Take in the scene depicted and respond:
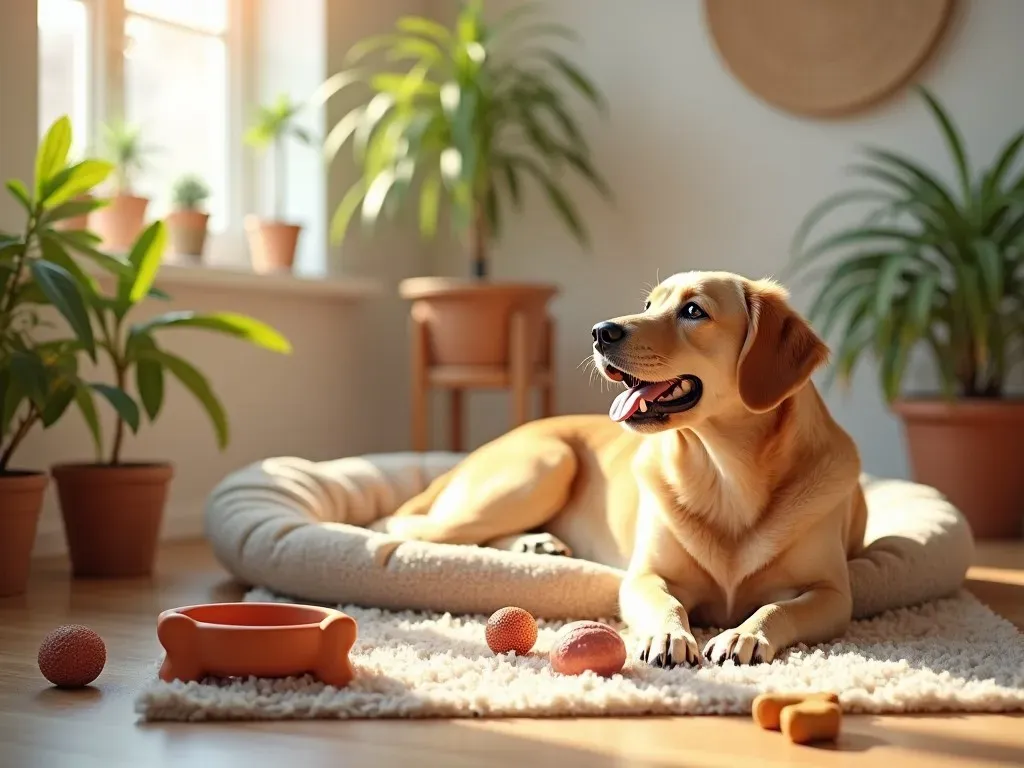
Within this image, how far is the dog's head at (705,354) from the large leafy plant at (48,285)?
4.06ft

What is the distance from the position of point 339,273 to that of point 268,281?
0.56 meters

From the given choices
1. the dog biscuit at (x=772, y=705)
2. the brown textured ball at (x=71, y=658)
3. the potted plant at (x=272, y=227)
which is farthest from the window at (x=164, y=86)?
the dog biscuit at (x=772, y=705)

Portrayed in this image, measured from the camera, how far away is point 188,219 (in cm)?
409

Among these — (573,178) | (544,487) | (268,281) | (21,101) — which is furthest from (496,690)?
(573,178)

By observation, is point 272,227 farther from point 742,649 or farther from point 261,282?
point 742,649

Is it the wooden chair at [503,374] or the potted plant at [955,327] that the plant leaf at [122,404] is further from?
the potted plant at [955,327]

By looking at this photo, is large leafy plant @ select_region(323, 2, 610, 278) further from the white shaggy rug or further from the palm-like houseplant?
the white shaggy rug

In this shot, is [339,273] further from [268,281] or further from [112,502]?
[112,502]

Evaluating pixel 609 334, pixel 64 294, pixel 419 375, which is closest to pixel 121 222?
pixel 419 375

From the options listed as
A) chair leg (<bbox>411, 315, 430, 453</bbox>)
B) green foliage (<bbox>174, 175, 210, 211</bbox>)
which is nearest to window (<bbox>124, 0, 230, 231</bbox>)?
green foliage (<bbox>174, 175, 210, 211</bbox>)

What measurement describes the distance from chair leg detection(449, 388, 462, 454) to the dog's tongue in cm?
257

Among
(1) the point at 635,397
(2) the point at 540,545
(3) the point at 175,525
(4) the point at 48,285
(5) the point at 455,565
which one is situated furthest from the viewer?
(3) the point at 175,525

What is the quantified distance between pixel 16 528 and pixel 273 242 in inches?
71.6

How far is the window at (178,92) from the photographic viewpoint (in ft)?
14.0
